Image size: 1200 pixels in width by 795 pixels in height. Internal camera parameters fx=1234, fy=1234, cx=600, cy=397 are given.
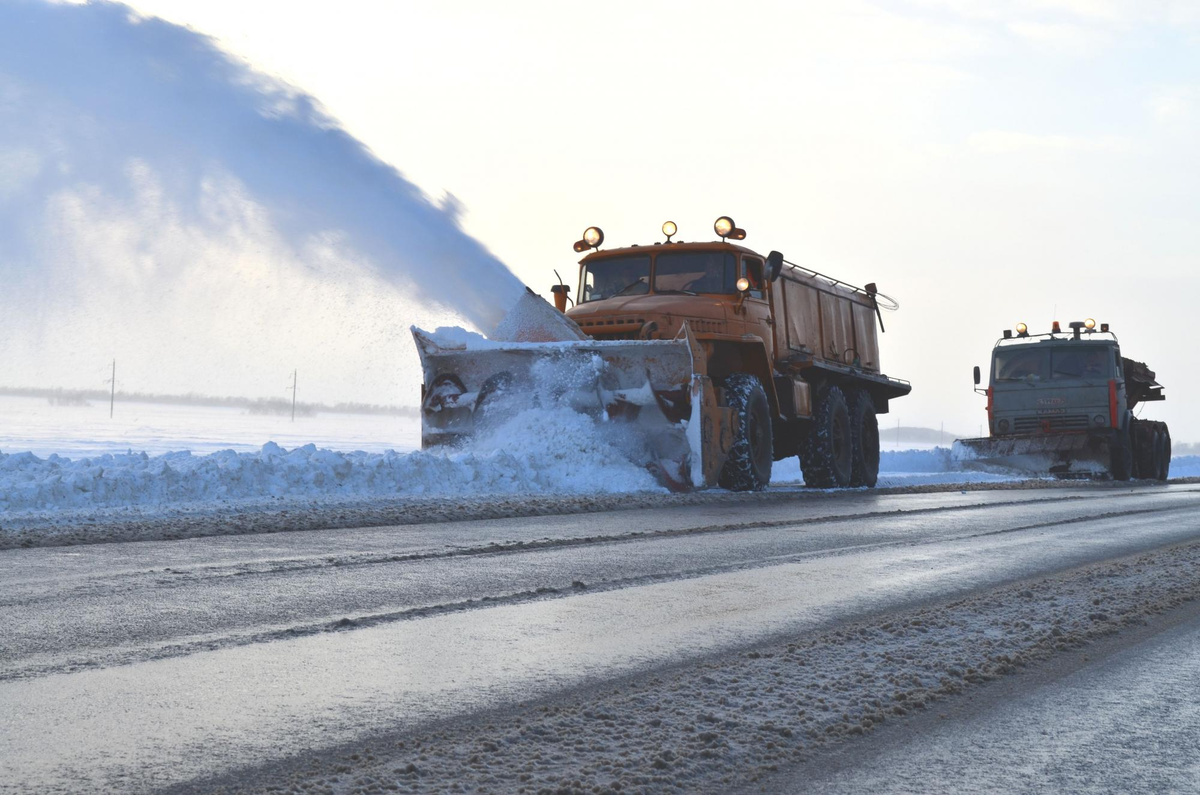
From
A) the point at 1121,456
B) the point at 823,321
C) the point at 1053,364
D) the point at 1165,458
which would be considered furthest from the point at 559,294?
the point at 1165,458

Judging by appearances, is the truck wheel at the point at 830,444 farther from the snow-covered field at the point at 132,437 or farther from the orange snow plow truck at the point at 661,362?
the snow-covered field at the point at 132,437

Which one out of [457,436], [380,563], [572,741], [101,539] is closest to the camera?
[572,741]

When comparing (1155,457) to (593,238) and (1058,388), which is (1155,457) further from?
(593,238)

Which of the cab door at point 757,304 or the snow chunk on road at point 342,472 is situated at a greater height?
the cab door at point 757,304

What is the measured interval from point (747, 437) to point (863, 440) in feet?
18.7

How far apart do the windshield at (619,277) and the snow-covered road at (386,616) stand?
657 centimetres

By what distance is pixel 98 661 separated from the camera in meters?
3.93

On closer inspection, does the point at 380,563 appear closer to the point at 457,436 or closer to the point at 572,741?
the point at 572,741

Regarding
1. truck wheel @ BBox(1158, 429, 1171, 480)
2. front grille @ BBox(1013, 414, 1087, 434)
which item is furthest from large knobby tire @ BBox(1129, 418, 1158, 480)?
front grille @ BBox(1013, 414, 1087, 434)

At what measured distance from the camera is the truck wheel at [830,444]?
58.9 ft

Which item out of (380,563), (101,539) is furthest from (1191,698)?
(101,539)

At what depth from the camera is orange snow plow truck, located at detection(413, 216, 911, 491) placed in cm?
1417

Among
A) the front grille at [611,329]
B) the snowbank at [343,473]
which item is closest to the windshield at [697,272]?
the front grille at [611,329]

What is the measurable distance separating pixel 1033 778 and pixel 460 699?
1.55 m
